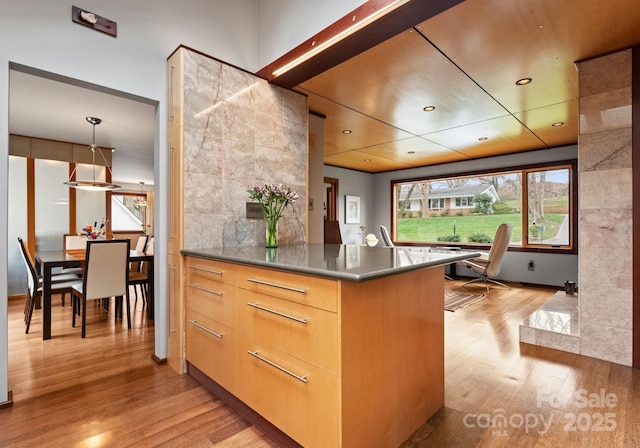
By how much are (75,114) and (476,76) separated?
477cm

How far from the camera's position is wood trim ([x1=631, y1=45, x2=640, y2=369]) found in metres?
2.36

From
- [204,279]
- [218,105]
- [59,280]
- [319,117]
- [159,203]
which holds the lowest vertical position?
[59,280]

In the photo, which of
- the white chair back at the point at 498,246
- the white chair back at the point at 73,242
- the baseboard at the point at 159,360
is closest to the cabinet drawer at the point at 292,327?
the baseboard at the point at 159,360

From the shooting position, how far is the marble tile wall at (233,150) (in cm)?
238

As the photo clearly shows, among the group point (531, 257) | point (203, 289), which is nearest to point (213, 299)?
point (203, 289)

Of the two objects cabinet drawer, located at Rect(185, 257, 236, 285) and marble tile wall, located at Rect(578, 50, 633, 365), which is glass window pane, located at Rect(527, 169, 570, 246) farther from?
cabinet drawer, located at Rect(185, 257, 236, 285)

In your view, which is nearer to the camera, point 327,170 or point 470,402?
point 470,402

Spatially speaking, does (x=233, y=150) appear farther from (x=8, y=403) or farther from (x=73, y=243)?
(x=73, y=243)

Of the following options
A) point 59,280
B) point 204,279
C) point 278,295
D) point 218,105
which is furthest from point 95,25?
point 59,280

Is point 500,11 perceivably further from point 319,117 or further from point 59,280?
point 59,280

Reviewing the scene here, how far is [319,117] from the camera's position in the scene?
12.6 feet

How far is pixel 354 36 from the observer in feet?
7.05

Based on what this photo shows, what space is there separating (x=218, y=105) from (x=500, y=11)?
203 centimetres

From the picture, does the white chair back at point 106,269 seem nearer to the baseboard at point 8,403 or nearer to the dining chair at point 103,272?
the dining chair at point 103,272
